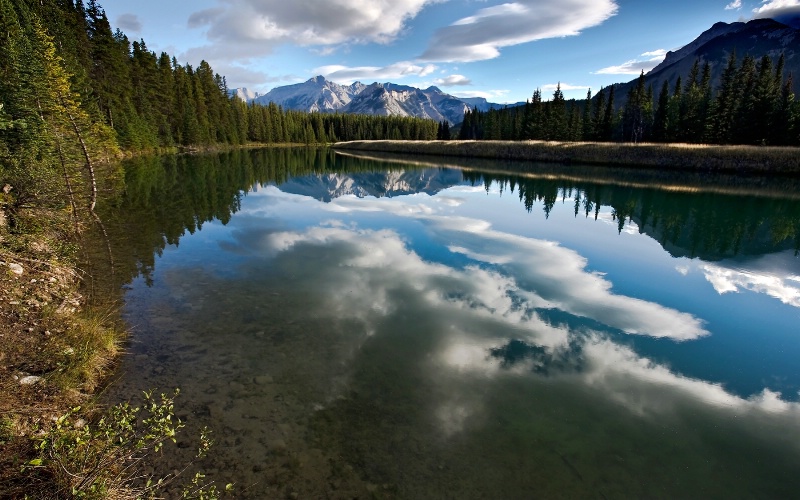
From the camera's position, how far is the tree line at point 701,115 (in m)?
70.5

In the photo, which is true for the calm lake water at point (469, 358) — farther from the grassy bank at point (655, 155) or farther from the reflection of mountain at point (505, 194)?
the grassy bank at point (655, 155)

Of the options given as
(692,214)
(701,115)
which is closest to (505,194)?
(692,214)

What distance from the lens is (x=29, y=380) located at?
6.96 meters

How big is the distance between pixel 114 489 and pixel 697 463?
944 centimetres

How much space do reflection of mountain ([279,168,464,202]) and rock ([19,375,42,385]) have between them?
31.0m

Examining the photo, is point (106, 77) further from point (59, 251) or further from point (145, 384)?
point (145, 384)

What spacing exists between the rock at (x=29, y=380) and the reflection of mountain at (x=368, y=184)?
102ft

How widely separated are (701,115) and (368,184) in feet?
266

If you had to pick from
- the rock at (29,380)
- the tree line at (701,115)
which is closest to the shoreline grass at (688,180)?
the tree line at (701,115)

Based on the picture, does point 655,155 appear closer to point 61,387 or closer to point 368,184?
point 368,184

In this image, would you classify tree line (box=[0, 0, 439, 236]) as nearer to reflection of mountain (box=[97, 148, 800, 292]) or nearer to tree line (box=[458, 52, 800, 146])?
reflection of mountain (box=[97, 148, 800, 292])

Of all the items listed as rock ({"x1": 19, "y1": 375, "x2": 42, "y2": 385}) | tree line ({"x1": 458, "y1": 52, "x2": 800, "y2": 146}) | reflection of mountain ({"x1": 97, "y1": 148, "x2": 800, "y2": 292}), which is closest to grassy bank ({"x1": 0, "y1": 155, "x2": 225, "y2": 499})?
rock ({"x1": 19, "y1": 375, "x2": 42, "y2": 385})

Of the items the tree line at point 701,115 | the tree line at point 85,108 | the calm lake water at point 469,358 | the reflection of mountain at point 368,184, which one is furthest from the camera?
the tree line at point 701,115

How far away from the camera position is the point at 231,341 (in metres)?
10.6
